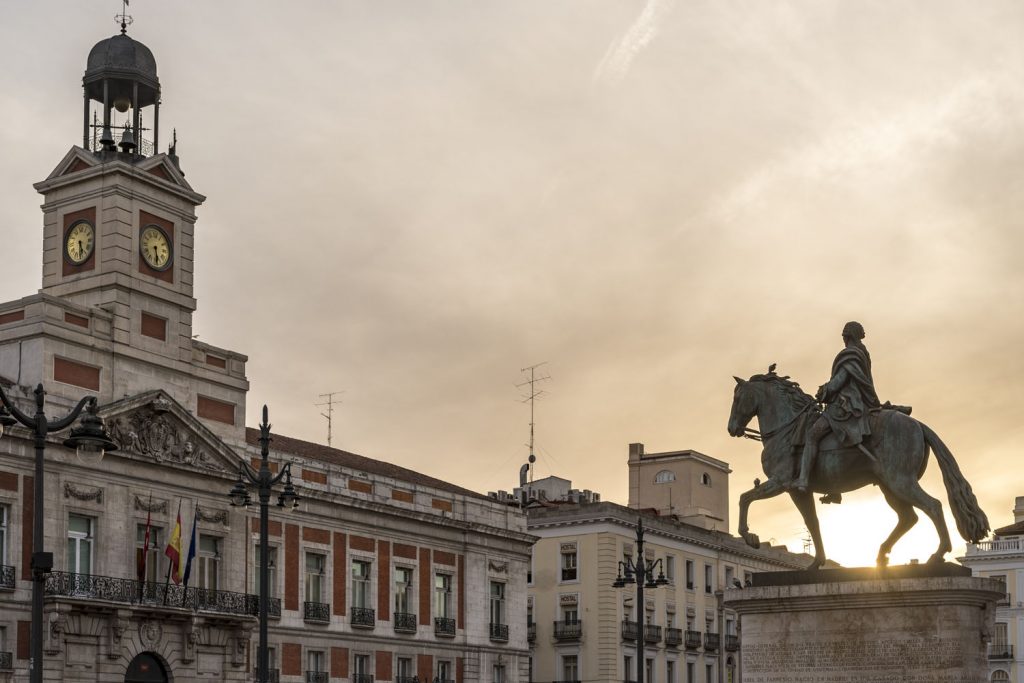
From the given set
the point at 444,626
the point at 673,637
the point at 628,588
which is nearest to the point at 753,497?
the point at 444,626

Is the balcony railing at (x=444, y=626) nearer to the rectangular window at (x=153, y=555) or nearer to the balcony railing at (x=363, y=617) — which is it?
the balcony railing at (x=363, y=617)

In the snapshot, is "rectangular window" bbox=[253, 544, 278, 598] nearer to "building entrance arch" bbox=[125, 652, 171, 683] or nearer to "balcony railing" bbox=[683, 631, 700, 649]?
"building entrance arch" bbox=[125, 652, 171, 683]

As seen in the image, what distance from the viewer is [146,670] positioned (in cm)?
4697

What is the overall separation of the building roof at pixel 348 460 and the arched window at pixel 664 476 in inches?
764

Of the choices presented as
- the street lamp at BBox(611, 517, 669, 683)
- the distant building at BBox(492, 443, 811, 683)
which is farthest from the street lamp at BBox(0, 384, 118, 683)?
the distant building at BBox(492, 443, 811, 683)

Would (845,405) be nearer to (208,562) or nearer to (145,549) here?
(145,549)

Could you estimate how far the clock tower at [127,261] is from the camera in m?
46.8

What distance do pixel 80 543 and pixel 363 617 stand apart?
12537 millimetres

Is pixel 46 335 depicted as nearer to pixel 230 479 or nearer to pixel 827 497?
pixel 230 479

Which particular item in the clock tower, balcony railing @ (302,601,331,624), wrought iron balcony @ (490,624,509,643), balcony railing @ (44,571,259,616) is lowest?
wrought iron balcony @ (490,624,509,643)

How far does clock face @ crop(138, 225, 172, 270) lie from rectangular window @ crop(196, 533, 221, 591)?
8375mm

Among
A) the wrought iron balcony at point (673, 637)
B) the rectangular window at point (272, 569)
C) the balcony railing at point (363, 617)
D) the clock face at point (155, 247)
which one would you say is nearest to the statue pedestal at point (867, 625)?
the clock face at point (155, 247)

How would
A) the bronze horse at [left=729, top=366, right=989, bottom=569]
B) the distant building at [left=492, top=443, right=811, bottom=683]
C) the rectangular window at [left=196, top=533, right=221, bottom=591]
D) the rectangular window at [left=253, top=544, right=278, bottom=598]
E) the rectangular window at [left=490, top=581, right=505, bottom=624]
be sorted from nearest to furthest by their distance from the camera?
the bronze horse at [left=729, top=366, right=989, bottom=569]
the rectangular window at [left=196, top=533, right=221, bottom=591]
the rectangular window at [left=253, top=544, right=278, bottom=598]
the rectangular window at [left=490, top=581, right=505, bottom=624]
the distant building at [left=492, top=443, right=811, bottom=683]

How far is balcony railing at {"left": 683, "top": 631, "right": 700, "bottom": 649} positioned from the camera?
248 feet
